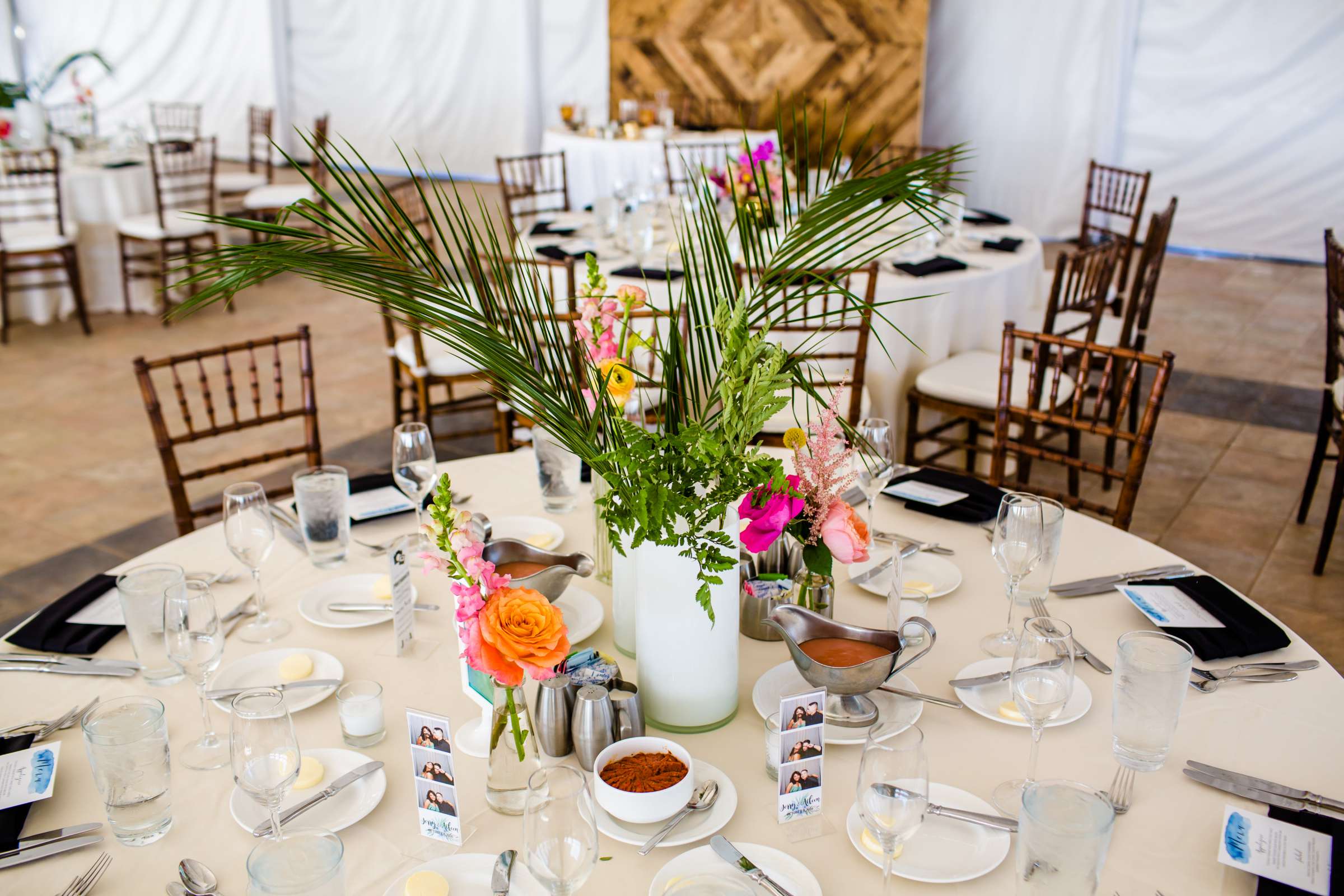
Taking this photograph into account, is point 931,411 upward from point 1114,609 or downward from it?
downward

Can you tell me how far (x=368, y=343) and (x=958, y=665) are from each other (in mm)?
4803

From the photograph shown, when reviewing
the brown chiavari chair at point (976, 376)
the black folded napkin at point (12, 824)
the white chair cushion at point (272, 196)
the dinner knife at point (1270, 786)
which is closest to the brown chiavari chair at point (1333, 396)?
the brown chiavari chair at point (976, 376)

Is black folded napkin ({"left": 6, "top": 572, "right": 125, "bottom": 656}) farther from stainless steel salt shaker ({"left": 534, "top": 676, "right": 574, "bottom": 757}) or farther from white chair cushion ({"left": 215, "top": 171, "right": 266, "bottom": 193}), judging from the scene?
white chair cushion ({"left": 215, "top": 171, "right": 266, "bottom": 193})

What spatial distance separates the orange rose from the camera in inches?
46.4

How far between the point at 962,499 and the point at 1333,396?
2.11 m

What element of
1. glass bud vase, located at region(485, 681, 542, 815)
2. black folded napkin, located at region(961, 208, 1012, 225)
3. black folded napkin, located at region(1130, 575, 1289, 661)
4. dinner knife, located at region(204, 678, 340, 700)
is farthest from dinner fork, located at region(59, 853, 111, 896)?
black folded napkin, located at region(961, 208, 1012, 225)

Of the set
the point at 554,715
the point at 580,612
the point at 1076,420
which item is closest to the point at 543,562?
the point at 580,612

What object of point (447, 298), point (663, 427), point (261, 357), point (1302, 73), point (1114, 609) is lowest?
point (261, 357)

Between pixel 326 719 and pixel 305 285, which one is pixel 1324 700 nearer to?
pixel 326 719

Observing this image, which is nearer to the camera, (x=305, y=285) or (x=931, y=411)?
(x=931, y=411)

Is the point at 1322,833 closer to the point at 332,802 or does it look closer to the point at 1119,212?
the point at 332,802

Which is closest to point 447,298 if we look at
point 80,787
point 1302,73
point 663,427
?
point 663,427

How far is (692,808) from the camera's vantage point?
1.27 metres

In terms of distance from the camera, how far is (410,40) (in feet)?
Answer: 32.2
